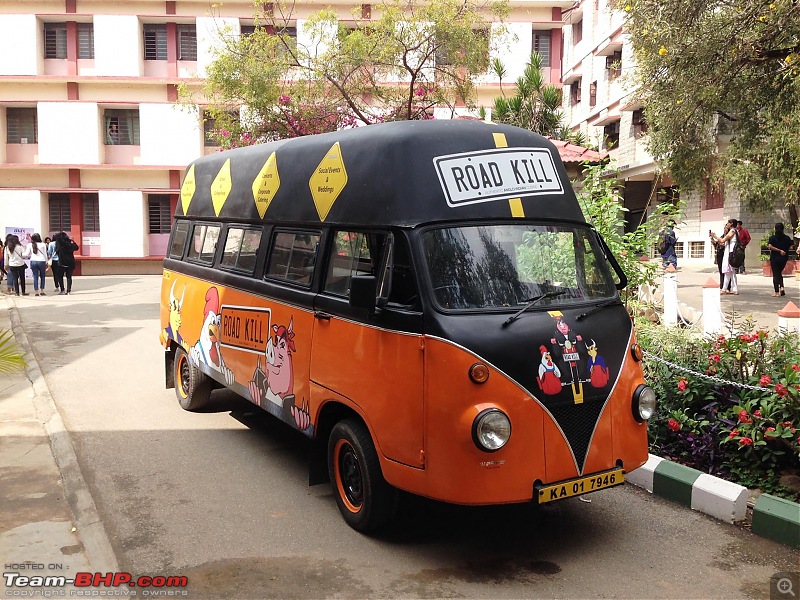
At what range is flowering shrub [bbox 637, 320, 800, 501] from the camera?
504cm

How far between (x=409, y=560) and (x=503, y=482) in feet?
2.79

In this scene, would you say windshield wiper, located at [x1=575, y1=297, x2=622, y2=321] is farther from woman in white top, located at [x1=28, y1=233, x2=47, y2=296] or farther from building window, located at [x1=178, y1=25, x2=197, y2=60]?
building window, located at [x1=178, y1=25, x2=197, y2=60]

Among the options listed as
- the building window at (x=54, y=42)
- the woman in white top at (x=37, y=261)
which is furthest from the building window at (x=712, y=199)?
the building window at (x=54, y=42)

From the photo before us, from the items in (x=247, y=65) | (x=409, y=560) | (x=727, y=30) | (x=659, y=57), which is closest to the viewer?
(x=409, y=560)

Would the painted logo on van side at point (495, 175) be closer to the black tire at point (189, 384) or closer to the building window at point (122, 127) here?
the black tire at point (189, 384)

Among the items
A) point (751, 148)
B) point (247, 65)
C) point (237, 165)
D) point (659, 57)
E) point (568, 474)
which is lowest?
point (568, 474)

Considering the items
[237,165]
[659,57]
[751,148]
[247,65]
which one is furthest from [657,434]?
[247,65]

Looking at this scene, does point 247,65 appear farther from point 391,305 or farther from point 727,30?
point 391,305

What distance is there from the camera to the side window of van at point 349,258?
4602 millimetres

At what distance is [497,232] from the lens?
4.43 meters

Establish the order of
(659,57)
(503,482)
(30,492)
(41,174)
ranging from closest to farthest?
(503,482) < (30,492) < (659,57) < (41,174)

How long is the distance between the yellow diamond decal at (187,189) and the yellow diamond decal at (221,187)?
786mm

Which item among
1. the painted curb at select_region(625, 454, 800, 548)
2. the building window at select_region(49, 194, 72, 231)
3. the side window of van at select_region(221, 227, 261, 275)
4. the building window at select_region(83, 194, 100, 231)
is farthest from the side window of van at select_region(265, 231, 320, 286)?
the building window at select_region(49, 194, 72, 231)

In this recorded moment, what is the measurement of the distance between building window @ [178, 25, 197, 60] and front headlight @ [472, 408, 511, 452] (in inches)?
1163
